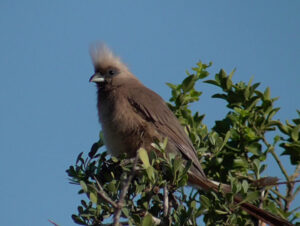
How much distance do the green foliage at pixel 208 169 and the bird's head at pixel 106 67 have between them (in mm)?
1223

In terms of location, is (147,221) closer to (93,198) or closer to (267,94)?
(93,198)

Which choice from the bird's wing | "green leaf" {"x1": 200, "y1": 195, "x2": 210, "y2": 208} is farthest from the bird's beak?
"green leaf" {"x1": 200, "y1": 195, "x2": 210, "y2": 208}

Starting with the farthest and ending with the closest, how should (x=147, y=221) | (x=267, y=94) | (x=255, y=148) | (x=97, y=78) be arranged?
(x=97, y=78), (x=267, y=94), (x=255, y=148), (x=147, y=221)

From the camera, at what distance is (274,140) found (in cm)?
486

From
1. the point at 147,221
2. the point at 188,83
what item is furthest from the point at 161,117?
the point at 147,221

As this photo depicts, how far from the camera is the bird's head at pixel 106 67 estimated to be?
21.9 feet

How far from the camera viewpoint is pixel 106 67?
6.83 m

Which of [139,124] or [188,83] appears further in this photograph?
[139,124]

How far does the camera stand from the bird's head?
6664 millimetres

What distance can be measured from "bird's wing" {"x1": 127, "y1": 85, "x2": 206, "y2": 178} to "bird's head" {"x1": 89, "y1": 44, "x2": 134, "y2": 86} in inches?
20.6

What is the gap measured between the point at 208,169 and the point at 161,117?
87cm

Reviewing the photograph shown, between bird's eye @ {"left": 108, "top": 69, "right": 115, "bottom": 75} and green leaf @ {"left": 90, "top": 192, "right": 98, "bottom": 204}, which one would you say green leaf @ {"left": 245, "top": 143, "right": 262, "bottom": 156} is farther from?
bird's eye @ {"left": 108, "top": 69, "right": 115, "bottom": 75}

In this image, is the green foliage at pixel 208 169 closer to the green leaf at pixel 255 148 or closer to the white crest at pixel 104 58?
the green leaf at pixel 255 148

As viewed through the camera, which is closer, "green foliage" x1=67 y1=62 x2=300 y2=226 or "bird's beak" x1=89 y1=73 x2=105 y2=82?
"green foliage" x1=67 y1=62 x2=300 y2=226
